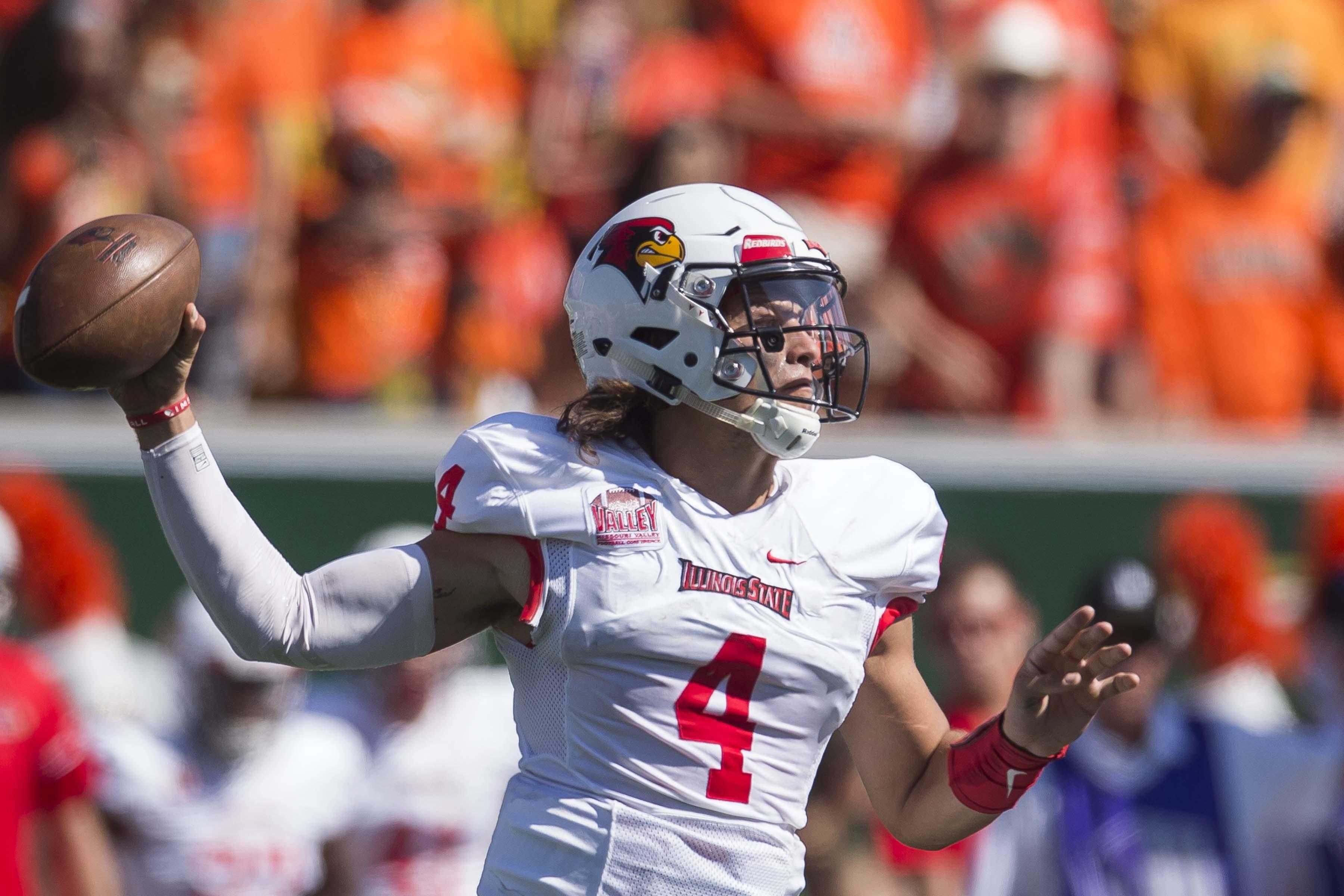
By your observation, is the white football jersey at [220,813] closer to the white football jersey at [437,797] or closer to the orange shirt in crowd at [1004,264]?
the white football jersey at [437,797]

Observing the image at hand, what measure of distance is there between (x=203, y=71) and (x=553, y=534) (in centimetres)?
435

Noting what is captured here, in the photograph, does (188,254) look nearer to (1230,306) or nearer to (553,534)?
(553,534)

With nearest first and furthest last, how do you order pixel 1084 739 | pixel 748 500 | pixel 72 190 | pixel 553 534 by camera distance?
pixel 553 534, pixel 748 500, pixel 1084 739, pixel 72 190

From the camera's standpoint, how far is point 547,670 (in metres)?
2.67

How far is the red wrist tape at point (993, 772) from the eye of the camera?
9.23ft

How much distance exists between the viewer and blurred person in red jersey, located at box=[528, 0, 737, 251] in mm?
6203

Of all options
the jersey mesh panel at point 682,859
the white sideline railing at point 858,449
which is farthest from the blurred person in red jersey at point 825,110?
the jersey mesh panel at point 682,859

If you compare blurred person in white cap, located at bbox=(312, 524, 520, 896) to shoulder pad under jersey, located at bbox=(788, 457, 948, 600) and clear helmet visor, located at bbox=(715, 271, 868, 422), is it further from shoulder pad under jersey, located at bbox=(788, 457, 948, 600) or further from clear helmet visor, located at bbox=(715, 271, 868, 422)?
clear helmet visor, located at bbox=(715, 271, 868, 422)

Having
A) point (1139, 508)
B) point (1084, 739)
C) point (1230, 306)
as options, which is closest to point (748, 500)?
point (1084, 739)

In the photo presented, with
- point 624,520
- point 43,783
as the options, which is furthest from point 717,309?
point 43,783

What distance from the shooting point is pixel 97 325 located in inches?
96.7

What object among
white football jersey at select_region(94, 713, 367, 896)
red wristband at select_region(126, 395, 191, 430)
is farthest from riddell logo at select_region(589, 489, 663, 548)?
white football jersey at select_region(94, 713, 367, 896)

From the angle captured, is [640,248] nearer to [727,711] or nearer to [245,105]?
[727,711]

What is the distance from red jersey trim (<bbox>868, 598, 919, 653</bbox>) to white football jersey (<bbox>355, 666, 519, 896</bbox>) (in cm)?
264
